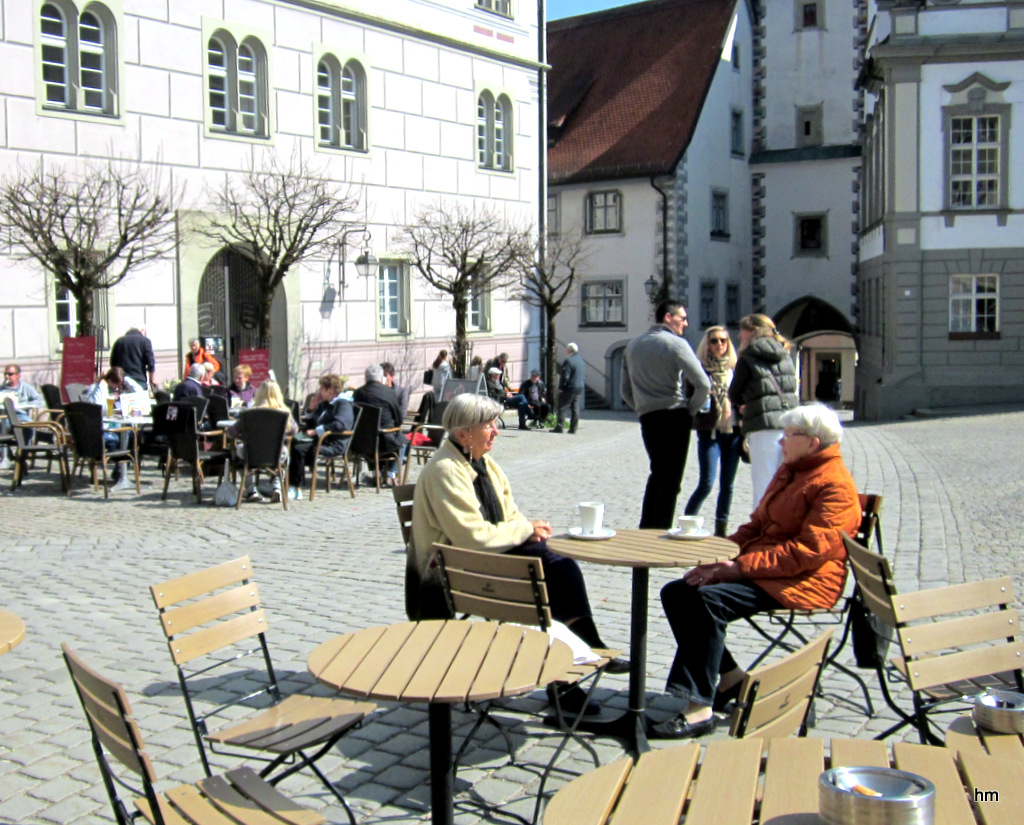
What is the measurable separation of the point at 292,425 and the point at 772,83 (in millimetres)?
34488

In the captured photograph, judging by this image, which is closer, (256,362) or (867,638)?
(867,638)

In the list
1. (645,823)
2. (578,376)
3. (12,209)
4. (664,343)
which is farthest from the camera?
(578,376)

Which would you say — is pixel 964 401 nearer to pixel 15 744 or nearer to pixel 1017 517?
pixel 1017 517

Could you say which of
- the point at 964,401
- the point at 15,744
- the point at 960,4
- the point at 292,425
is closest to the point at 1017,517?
the point at 292,425

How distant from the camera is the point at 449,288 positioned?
2372cm

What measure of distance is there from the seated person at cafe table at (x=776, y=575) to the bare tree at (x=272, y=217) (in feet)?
45.8

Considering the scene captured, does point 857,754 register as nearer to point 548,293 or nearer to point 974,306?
point 548,293

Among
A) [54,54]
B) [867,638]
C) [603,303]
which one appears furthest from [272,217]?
[603,303]

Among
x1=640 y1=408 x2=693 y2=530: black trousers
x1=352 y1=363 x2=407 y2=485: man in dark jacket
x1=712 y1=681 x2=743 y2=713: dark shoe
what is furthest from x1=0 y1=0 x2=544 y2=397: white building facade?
x1=712 y1=681 x2=743 y2=713: dark shoe

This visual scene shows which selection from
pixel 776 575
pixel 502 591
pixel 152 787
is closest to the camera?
pixel 152 787

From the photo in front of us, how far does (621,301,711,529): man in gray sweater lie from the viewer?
27.7ft

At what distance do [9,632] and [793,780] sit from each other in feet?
8.90

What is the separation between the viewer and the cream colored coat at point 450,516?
17.4ft

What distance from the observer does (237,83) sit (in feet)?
68.6
